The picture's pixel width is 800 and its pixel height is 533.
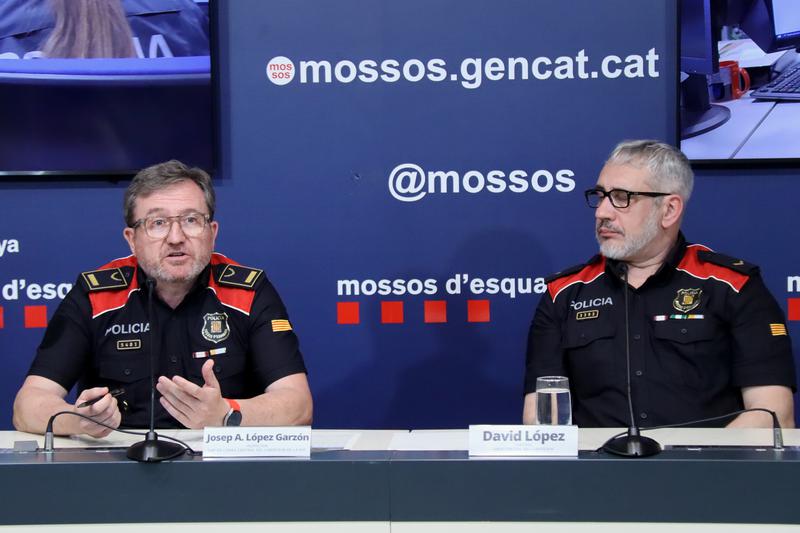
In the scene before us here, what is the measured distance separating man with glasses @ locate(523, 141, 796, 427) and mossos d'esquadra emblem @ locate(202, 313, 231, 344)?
33.5 inches

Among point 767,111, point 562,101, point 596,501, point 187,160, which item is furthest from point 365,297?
point 596,501

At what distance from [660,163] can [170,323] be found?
4.69ft

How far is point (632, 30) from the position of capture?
9.80 feet

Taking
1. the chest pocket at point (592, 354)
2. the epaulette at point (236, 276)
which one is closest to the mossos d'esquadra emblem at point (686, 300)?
the chest pocket at point (592, 354)

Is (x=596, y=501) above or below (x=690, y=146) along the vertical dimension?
below

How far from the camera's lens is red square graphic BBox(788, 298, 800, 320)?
2998 millimetres

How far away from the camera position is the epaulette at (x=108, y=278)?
8.02ft

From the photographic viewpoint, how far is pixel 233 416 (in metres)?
2.04

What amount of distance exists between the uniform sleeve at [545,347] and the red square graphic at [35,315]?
169 centimetres

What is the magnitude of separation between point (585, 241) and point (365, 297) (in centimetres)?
78

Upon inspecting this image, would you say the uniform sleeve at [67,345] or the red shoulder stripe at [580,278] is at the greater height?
the red shoulder stripe at [580,278]

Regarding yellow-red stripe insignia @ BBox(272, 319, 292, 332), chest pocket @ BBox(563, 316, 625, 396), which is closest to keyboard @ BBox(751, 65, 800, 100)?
chest pocket @ BBox(563, 316, 625, 396)

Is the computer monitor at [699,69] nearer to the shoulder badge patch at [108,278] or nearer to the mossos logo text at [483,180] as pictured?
the mossos logo text at [483,180]

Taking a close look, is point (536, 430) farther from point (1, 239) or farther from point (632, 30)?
point (1, 239)
